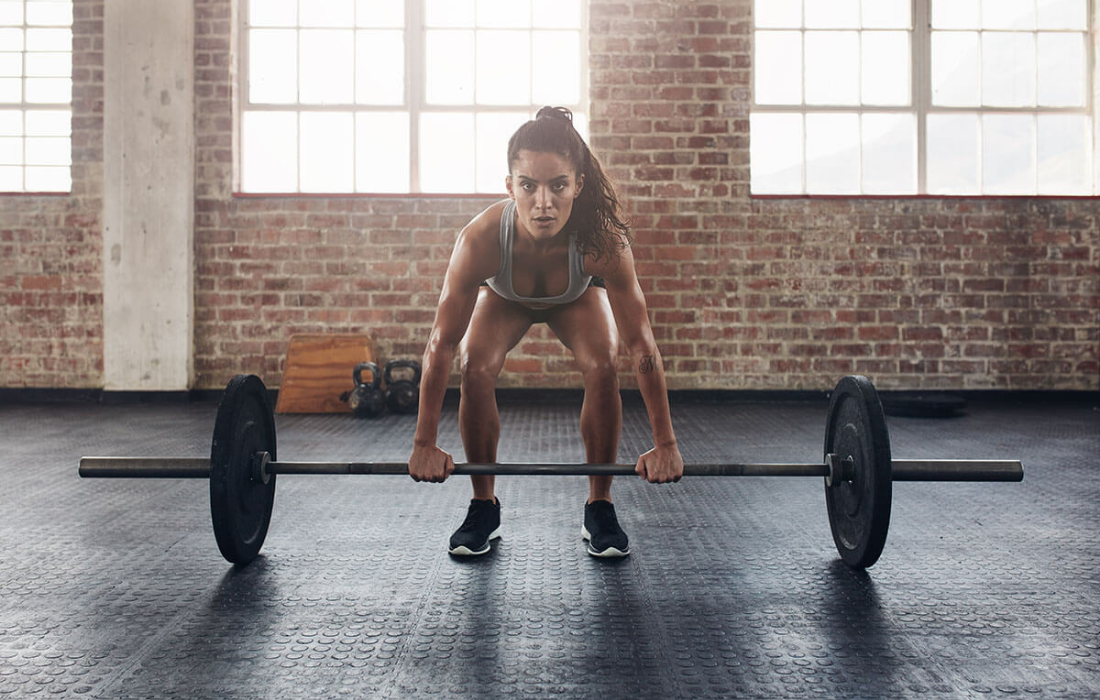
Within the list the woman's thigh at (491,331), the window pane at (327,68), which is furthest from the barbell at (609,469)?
the window pane at (327,68)

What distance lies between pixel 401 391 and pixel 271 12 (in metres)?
2.59

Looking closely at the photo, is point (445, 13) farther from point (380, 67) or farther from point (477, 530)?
point (477, 530)

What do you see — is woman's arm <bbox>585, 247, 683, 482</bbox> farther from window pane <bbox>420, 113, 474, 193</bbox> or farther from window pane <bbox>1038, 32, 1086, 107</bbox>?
window pane <bbox>1038, 32, 1086, 107</bbox>

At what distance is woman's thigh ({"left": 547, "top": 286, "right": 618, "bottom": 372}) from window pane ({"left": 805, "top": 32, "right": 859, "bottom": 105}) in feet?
12.0

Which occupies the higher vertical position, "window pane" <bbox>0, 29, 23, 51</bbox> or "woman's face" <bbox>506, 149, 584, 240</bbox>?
"window pane" <bbox>0, 29, 23, 51</bbox>

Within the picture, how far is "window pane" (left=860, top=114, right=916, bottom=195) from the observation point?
4.93m

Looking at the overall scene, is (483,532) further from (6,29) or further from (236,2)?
(6,29)

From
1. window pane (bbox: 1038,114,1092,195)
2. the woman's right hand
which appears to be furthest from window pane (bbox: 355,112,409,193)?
window pane (bbox: 1038,114,1092,195)

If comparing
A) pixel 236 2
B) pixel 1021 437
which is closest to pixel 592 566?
pixel 1021 437

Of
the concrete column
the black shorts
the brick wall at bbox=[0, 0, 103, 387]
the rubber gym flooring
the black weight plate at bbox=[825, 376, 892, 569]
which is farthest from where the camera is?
the brick wall at bbox=[0, 0, 103, 387]

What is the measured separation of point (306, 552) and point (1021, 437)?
10.4 ft

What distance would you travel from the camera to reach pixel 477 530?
1793 millimetres

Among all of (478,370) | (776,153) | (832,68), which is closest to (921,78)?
(832,68)

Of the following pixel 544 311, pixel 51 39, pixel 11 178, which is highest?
pixel 51 39
